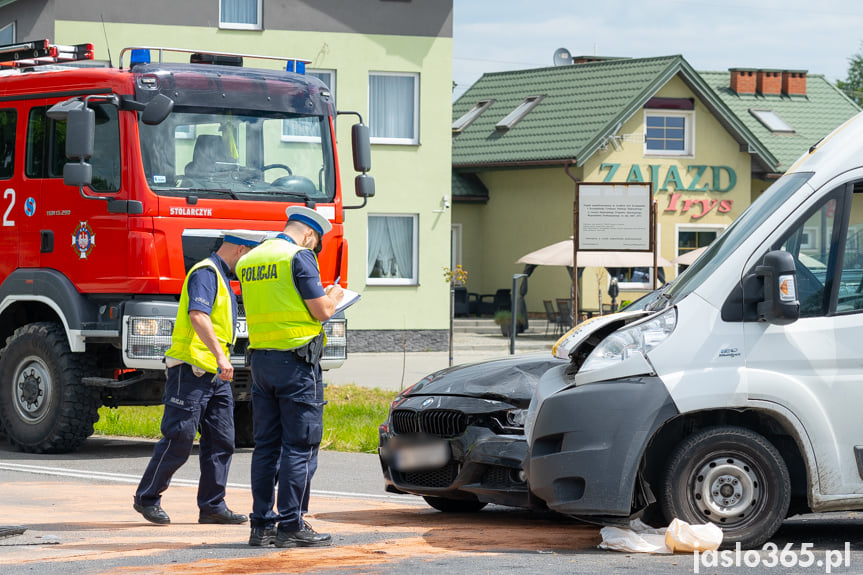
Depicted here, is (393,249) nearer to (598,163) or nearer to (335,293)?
(598,163)

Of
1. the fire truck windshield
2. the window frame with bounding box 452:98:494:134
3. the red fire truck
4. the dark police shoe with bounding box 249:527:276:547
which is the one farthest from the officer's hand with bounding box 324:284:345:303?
the window frame with bounding box 452:98:494:134

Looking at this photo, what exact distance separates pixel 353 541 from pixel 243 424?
6.17 m

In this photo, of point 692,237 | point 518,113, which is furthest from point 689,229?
point 518,113

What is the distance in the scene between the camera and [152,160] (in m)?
12.2

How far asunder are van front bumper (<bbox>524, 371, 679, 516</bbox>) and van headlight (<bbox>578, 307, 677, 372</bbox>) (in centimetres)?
14

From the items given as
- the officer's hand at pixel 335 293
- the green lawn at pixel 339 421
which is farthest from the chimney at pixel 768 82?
the officer's hand at pixel 335 293

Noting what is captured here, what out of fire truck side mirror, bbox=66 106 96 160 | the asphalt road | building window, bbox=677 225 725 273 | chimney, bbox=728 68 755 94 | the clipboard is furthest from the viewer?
chimney, bbox=728 68 755 94

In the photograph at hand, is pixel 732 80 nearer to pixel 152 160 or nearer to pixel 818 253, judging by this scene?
pixel 152 160

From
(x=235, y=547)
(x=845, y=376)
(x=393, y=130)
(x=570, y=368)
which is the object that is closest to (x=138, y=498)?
(x=235, y=547)

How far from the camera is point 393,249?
1199 inches

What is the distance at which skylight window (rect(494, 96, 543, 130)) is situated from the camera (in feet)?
128

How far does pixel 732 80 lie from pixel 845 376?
1457 inches

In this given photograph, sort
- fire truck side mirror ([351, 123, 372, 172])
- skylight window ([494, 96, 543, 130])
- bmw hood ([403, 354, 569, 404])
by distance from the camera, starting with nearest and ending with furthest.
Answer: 1. bmw hood ([403, 354, 569, 404])
2. fire truck side mirror ([351, 123, 372, 172])
3. skylight window ([494, 96, 543, 130])

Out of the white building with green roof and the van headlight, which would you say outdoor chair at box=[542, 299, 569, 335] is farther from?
the van headlight
